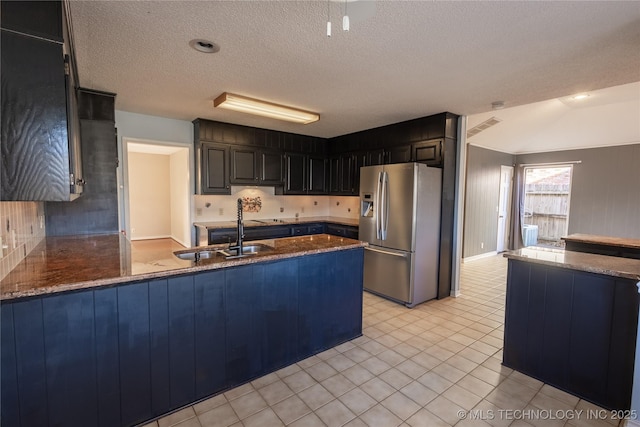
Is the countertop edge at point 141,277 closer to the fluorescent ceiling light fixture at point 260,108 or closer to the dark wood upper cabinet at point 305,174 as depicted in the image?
the fluorescent ceiling light fixture at point 260,108

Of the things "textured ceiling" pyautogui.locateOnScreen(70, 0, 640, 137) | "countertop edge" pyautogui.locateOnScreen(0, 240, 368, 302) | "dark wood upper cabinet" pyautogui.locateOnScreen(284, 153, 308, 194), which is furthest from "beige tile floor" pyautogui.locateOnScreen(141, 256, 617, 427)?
"dark wood upper cabinet" pyautogui.locateOnScreen(284, 153, 308, 194)

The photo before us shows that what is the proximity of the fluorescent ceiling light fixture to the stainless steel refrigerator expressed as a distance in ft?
3.75

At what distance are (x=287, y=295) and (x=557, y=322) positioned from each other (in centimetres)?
207

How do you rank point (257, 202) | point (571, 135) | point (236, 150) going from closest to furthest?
point (236, 150)
point (257, 202)
point (571, 135)

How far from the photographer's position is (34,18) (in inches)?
54.4

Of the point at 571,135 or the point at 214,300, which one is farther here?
the point at 571,135

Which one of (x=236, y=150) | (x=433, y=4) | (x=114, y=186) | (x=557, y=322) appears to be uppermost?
(x=433, y=4)

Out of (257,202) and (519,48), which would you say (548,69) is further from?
A: (257,202)

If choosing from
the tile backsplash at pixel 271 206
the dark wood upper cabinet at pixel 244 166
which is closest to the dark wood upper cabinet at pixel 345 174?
the tile backsplash at pixel 271 206

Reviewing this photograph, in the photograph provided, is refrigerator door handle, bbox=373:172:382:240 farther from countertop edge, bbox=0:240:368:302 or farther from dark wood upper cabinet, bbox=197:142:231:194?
dark wood upper cabinet, bbox=197:142:231:194

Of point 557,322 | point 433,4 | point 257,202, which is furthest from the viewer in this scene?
point 257,202

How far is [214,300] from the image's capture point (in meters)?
2.09

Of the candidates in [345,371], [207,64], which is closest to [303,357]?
[345,371]

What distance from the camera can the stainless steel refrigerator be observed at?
3701mm
